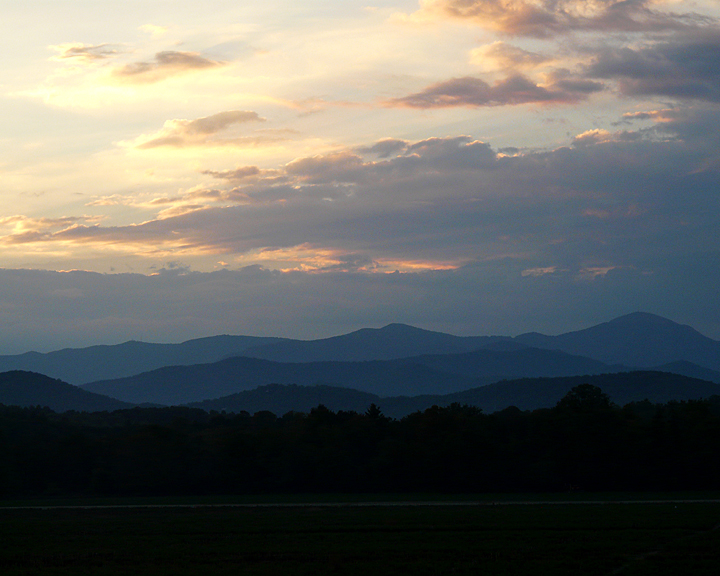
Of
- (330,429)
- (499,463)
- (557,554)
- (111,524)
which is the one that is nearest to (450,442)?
(499,463)

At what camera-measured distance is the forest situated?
6775 centimetres

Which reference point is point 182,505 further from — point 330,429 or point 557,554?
Result: point 557,554

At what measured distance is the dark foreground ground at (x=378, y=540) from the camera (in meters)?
31.8

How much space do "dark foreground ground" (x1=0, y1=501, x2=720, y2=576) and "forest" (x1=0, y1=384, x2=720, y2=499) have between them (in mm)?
15513

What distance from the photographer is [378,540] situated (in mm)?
38688

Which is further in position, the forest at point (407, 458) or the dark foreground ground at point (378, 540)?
the forest at point (407, 458)

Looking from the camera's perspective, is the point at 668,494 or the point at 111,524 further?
the point at 668,494

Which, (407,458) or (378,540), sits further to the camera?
(407,458)

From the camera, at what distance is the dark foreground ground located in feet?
104

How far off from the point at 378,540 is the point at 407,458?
3381 cm

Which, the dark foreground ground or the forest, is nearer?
the dark foreground ground

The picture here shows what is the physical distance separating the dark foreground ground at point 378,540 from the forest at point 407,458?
50.9 feet

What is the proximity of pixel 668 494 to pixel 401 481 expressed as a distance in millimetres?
23843

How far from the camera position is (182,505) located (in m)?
59.0
